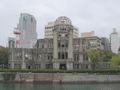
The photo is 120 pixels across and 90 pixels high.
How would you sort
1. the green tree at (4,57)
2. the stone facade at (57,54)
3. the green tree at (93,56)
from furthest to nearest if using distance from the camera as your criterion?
the green tree at (4,57)
the green tree at (93,56)
the stone facade at (57,54)

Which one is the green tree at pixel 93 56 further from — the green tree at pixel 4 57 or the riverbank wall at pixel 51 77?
the green tree at pixel 4 57

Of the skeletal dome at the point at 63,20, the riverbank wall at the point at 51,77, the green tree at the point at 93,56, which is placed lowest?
the riverbank wall at the point at 51,77

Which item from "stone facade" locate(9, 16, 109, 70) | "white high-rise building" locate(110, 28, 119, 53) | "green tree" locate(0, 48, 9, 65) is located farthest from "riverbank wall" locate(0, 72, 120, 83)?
"white high-rise building" locate(110, 28, 119, 53)

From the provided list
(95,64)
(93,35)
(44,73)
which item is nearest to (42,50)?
(95,64)

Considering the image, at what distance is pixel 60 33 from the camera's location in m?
103

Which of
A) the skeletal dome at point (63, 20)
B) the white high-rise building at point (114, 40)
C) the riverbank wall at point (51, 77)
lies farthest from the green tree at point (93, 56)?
the white high-rise building at point (114, 40)

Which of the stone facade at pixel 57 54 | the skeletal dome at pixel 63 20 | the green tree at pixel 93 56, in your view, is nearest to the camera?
the stone facade at pixel 57 54

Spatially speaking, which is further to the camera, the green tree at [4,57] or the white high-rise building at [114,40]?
the white high-rise building at [114,40]

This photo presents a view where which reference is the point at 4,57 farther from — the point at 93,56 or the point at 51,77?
the point at 51,77

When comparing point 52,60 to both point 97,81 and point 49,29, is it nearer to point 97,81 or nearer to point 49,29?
point 97,81

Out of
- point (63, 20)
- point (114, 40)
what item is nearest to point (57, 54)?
point (63, 20)

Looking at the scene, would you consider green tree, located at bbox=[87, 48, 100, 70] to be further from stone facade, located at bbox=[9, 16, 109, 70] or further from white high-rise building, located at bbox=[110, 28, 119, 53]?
white high-rise building, located at bbox=[110, 28, 119, 53]

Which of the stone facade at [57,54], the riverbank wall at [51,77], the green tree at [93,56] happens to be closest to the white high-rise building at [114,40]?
the stone facade at [57,54]

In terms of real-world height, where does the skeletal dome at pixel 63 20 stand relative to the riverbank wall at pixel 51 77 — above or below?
above
